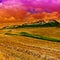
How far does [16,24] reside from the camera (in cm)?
1315

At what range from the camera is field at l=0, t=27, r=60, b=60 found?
9041mm

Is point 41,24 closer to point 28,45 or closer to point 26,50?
point 28,45

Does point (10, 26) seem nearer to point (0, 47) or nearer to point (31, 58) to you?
point (0, 47)

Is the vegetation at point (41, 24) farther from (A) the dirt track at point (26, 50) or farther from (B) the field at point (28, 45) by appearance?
(A) the dirt track at point (26, 50)

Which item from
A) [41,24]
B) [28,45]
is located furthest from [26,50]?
[41,24]

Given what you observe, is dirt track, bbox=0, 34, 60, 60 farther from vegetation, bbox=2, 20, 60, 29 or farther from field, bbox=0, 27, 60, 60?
vegetation, bbox=2, 20, 60, 29

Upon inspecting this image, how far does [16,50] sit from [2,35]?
3.37 m

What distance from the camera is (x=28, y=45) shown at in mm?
10867

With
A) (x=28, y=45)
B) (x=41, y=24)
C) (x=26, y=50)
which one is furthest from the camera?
(x=41, y=24)

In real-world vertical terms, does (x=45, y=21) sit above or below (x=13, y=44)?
above

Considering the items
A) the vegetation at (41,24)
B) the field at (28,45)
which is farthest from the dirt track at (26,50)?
the vegetation at (41,24)

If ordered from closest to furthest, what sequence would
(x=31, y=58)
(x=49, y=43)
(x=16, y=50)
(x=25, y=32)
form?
(x=31, y=58), (x=16, y=50), (x=49, y=43), (x=25, y=32)

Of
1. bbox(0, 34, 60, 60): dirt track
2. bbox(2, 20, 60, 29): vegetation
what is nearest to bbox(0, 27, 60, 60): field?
bbox(0, 34, 60, 60): dirt track

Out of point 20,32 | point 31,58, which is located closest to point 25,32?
point 20,32
